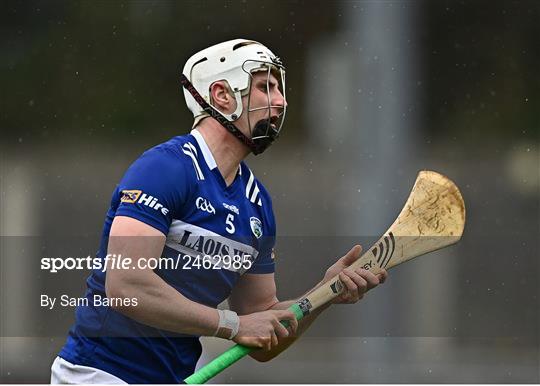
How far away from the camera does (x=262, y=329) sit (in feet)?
10.5

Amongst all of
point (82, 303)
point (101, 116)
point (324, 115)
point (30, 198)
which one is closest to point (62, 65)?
point (101, 116)

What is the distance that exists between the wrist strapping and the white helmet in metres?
0.47

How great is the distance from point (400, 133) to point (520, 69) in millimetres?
2834

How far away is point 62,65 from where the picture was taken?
8.63 metres

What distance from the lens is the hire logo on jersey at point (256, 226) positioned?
3.22 m

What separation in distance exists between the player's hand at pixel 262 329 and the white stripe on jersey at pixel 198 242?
0.58ft

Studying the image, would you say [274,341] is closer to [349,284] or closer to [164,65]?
[349,284]

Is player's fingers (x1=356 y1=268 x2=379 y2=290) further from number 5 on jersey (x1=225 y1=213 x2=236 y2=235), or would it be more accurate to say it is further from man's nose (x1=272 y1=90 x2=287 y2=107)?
man's nose (x1=272 y1=90 x2=287 y2=107)

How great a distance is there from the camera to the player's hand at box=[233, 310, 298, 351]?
3205mm

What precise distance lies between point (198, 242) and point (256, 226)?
20 centimetres

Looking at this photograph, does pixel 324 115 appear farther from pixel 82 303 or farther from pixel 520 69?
pixel 82 303

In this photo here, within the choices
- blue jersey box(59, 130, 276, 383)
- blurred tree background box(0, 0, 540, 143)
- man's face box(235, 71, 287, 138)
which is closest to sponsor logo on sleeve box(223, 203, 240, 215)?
blue jersey box(59, 130, 276, 383)

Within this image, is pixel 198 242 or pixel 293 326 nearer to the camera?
pixel 198 242

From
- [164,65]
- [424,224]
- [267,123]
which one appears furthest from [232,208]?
[164,65]
